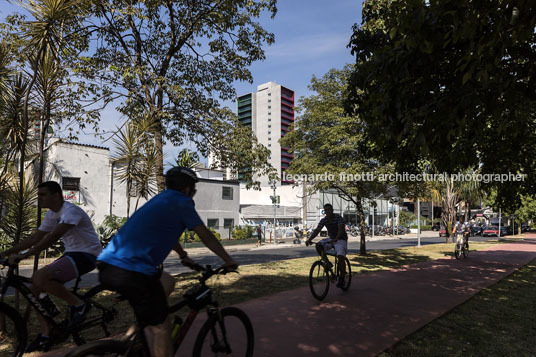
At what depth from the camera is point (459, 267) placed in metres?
12.2

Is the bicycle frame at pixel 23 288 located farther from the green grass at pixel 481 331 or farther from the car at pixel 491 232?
the car at pixel 491 232

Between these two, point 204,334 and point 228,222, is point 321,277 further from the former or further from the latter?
point 228,222

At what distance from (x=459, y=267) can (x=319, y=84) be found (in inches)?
369

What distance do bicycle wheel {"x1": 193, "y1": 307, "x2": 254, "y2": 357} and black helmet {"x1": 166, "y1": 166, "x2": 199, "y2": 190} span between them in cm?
114

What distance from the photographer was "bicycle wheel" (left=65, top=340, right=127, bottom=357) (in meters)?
2.18

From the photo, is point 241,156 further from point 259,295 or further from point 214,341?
point 214,341

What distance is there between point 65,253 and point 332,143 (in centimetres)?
1276

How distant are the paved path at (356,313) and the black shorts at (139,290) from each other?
184 cm

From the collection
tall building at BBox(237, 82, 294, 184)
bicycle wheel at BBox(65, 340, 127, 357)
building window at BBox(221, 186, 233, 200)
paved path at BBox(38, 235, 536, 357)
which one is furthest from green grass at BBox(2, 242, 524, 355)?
tall building at BBox(237, 82, 294, 184)

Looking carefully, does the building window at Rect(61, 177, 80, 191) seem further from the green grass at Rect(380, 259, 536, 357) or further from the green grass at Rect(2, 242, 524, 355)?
the green grass at Rect(380, 259, 536, 357)

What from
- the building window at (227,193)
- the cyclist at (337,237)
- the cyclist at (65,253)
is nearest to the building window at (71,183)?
the building window at (227,193)

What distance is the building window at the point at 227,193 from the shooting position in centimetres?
3440

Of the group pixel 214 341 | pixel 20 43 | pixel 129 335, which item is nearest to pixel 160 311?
pixel 129 335

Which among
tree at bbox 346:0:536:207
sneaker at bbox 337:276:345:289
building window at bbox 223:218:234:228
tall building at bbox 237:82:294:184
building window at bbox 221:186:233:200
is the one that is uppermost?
tall building at bbox 237:82:294:184
